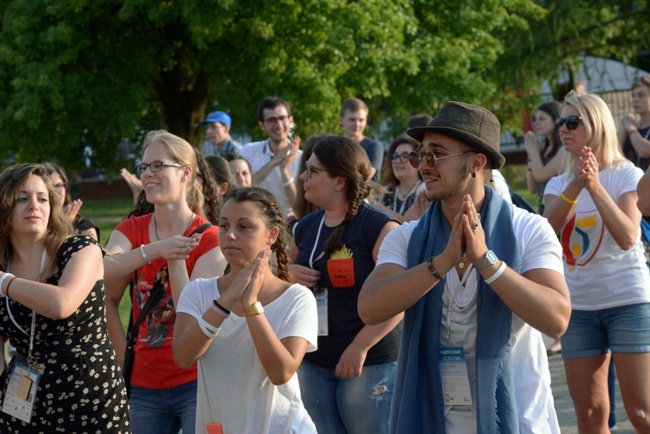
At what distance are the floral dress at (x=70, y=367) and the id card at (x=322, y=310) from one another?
1.13 m

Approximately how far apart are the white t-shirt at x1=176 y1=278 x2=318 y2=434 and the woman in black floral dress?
61 cm

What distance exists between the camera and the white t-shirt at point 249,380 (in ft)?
14.2

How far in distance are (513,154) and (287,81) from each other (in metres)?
18.2

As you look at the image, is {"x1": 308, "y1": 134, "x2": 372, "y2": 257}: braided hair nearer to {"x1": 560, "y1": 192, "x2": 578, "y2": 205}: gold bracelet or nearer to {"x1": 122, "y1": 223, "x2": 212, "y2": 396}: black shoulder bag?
{"x1": 122, "y1": 223, "x2": 212, "y2": 396}: black shoulder bag

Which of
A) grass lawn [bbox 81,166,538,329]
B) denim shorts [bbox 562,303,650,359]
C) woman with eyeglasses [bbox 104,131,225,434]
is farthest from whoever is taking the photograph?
grass lawn [bbox 81,166,538,329]

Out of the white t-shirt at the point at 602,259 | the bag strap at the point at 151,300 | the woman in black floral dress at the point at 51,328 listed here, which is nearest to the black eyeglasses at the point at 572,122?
the white t-shirt at the point at 602,259

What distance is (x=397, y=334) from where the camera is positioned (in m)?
5.59

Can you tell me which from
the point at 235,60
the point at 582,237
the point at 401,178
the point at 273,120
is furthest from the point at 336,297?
the point at 235,60

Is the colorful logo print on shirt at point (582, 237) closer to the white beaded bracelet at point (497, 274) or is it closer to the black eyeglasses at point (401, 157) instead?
the black eyeglasses at point (401, 157)

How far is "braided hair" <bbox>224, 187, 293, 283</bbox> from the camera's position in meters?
4.63

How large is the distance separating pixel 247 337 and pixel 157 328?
1067 mm

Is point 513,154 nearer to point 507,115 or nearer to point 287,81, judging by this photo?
point 507,115

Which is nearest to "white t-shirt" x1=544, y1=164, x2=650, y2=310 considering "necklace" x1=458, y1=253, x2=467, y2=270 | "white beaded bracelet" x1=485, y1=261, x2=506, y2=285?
"necklace" x1=458, y1=253, x2=467, y2=270

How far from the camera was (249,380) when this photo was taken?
4340 millimetres
